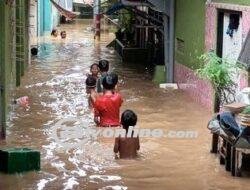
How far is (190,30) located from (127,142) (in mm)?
7098

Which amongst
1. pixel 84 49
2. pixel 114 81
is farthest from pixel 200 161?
pixel 84 49

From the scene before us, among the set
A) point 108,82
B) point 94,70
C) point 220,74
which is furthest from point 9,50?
point 220,74

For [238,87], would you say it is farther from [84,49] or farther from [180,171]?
[84,49]

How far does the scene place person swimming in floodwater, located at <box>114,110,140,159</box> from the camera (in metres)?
8.78

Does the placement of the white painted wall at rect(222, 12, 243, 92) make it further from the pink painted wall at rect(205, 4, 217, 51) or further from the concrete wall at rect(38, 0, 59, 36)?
the concrete wall at rect(38, 0, 59, 36)

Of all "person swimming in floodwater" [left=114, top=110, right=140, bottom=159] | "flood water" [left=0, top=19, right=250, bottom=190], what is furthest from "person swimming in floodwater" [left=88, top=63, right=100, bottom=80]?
"person swimming in floodwater" [left=114, top=110, right=140, bottom=159]

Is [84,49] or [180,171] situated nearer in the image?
[180,171]

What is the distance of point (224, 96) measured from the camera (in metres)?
10.7

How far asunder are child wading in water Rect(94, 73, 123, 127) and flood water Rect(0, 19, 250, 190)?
421 millimetres

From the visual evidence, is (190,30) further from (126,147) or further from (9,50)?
(126,147)

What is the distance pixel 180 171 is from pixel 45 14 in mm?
29923

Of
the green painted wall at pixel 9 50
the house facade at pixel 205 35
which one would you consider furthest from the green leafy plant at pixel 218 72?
the green painted wall at pixel 9 50

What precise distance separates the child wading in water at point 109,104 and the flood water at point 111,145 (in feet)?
1.38

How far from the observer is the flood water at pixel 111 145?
811 centimetres
